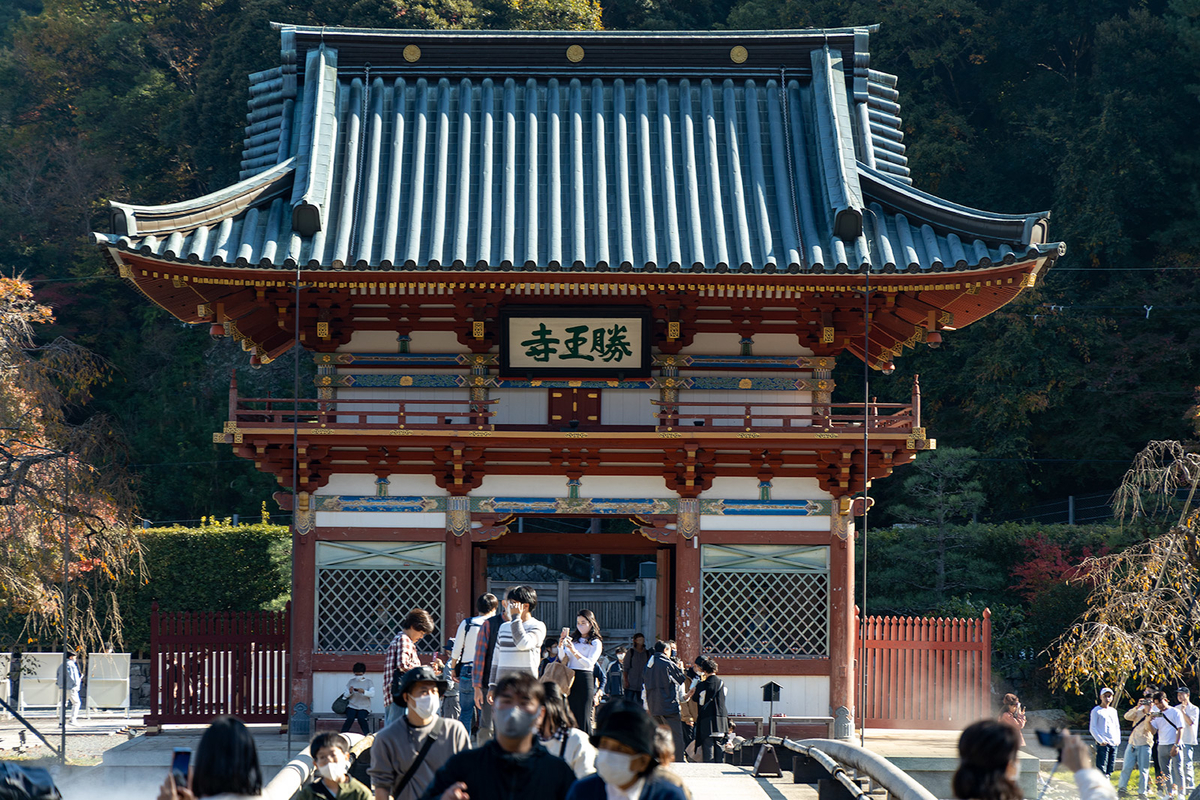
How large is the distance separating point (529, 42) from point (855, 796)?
11.3m

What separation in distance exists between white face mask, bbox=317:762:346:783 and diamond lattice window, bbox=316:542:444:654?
8.62 meters

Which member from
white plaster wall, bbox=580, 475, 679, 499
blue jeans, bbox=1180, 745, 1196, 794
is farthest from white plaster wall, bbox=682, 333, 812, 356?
blue jeans, bbox=1180, 745, 1196, 794

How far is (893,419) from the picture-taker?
15531mm

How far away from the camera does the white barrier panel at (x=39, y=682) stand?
21.9 m

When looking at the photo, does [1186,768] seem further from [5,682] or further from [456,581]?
[5,682]

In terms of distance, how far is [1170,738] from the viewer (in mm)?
17031

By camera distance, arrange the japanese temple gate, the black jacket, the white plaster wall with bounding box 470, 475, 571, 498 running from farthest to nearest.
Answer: the white plaster wall with bounding box 470, 475, 571, 498 → the japanese temple gate → the black jacket

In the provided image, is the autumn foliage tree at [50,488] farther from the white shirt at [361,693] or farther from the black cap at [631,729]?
the black cap at [631,729]

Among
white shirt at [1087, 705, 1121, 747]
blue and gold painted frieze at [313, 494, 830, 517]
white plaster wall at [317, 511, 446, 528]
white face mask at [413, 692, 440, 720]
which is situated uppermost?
blue and gold painted frieze at [313, 494, 830, 517]

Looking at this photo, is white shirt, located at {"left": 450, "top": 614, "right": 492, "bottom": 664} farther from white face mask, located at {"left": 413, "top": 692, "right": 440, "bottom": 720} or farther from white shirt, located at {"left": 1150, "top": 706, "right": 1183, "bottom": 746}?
white shirt, located at {"left": 1150, "top": 706, "right": 1183, "bottom": 746}

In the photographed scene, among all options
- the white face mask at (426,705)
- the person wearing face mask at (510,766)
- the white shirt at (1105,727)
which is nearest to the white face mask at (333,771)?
the white face mask at (426,705)

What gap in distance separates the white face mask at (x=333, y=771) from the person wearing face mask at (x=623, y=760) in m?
1.72

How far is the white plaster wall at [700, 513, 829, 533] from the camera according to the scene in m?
15.7

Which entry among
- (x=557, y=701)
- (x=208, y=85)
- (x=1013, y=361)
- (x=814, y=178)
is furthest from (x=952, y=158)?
(x=557, y=701)
